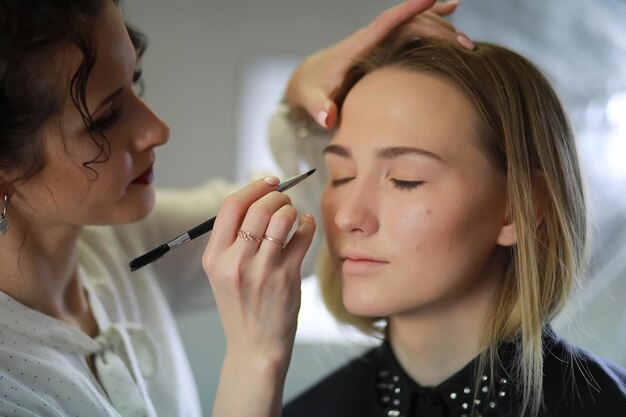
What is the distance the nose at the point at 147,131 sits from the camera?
110 centimetres

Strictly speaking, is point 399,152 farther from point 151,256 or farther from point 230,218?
point 151,256

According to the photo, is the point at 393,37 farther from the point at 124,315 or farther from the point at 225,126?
the point at 225,126

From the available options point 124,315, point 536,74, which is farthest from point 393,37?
point 124,315

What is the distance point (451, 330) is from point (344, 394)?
0.23 metres

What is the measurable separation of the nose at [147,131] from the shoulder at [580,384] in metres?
0.69

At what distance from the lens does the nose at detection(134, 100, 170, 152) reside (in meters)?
1.10

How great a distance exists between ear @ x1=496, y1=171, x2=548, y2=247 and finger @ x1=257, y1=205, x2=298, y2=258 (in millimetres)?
367

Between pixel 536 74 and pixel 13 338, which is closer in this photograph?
pixel 13 338

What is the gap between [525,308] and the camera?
1094 millimetres

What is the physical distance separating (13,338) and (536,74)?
0.90 m

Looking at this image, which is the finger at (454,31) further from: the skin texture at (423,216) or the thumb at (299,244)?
the thumb at (299,244)

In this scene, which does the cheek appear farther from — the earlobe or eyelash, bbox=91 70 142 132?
eyelash, bbox=91 70 142 132

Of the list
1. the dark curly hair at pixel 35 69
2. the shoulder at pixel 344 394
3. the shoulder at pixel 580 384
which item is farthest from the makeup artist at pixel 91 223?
the shoulder at pixel 580 384

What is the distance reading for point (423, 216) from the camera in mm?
1057
